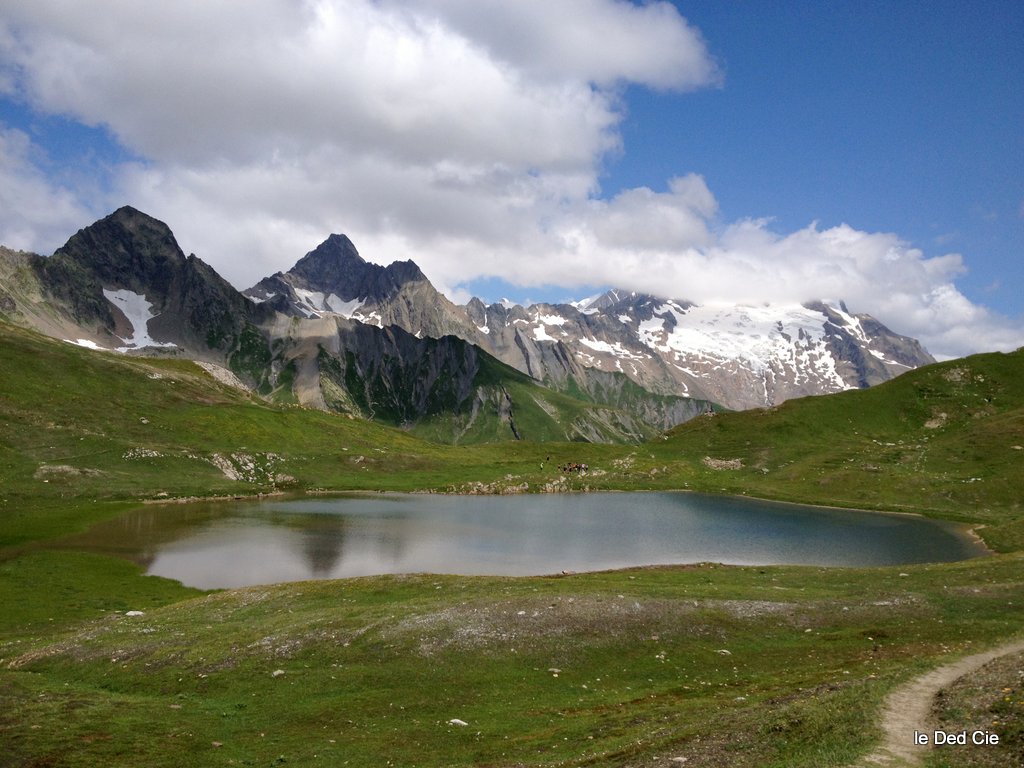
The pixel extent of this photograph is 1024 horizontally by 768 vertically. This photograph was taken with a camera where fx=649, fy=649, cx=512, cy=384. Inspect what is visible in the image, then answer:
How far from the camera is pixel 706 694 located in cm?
3000

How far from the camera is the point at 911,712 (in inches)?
859

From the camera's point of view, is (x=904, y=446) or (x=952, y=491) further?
(x=904, y=446)

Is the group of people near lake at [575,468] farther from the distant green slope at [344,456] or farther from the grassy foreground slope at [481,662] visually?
the grassy foreground slope at [481,662]

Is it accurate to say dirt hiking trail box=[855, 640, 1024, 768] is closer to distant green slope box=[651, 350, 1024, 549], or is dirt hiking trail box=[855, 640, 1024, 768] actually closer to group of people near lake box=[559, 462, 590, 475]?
distant green slope box=[651, 350, 1024, 549]

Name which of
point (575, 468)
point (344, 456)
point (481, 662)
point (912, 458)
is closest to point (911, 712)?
point (481, 662)

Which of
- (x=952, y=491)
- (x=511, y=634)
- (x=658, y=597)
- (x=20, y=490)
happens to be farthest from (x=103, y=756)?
(x=952, y=491)

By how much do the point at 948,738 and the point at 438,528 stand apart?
8892 cm

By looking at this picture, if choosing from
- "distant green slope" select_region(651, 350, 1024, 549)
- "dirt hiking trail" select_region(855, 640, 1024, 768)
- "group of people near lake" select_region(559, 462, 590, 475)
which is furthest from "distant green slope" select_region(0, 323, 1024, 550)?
"dirt hiking trail" select_region(855, 640, 1024, 768)

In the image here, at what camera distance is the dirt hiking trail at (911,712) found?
17.5 metres

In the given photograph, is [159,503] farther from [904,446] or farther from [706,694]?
[904,446]

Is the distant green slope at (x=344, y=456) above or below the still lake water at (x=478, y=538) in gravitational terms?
above

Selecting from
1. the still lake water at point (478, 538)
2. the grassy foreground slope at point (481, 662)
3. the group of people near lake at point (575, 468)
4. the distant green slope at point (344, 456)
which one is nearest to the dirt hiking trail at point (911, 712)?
the grassy foreground slope at point (481, 662)

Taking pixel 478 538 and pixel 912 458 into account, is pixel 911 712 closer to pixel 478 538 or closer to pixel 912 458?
pixel 478 538

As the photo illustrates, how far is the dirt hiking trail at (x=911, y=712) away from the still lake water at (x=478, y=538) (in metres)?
47.8
